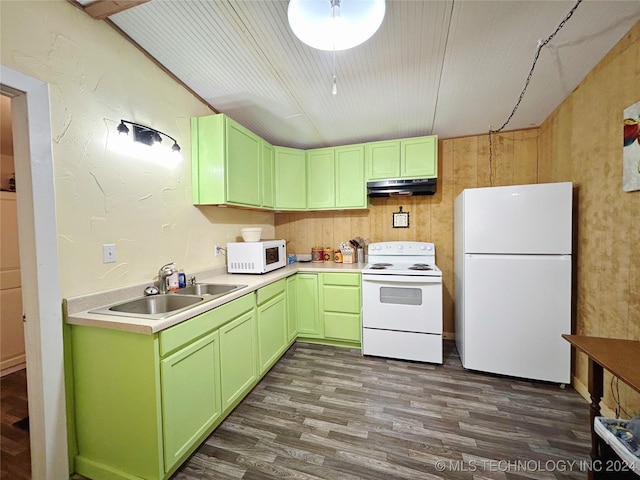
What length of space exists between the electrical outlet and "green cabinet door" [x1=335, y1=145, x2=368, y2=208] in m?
2.20

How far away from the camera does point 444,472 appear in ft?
4.46

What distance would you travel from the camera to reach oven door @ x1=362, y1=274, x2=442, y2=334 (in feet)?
7.96

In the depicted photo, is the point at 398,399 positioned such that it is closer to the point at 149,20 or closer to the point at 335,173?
the point at 335,173

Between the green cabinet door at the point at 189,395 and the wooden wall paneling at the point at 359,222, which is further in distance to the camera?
the wooden wall paneling at the point at 359,222

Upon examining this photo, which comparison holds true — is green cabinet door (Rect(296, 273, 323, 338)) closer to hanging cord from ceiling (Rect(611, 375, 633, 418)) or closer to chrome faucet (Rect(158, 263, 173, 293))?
chrome faucet (Rect(158, 263, 173, 293))

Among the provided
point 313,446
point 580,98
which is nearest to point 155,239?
point 313,446

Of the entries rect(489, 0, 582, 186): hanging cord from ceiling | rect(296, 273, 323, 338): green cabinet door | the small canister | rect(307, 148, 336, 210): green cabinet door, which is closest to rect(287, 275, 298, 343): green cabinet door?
rect(296, 273, 323, 338): green cabinet door

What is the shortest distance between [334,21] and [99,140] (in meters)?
1.47

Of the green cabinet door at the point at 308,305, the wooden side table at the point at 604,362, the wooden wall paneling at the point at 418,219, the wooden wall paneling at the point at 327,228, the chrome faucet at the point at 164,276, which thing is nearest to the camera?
the wooden side table at the point at 604,362

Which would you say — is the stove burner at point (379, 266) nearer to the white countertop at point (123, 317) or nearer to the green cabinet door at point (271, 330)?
the green cabinet door at point (271, 330)

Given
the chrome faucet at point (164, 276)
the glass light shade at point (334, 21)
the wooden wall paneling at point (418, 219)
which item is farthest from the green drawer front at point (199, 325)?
the wooden wall paneling at point (418, 219)

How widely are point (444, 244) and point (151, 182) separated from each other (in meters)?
3.04

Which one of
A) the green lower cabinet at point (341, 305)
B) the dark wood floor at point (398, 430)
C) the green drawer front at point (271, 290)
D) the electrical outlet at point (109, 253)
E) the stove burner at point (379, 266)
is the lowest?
the dark wood floor at point (398, 430)

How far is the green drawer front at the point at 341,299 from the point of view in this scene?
9.01ft
